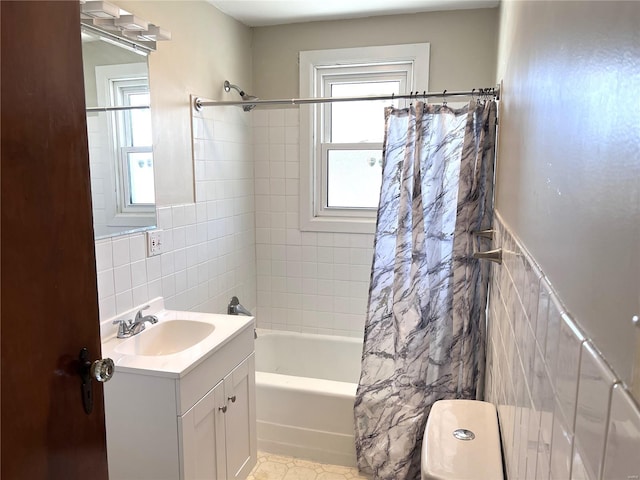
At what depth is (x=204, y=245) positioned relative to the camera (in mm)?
2695

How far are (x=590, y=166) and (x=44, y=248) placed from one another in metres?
0.94

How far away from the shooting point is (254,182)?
130 inches

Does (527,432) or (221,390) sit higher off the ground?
(527,432)

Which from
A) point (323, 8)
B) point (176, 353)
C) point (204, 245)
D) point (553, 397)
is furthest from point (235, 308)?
point (553, 397)

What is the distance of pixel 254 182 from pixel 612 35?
2.86 meters

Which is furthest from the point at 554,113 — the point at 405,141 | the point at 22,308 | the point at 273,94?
the point at 273,94

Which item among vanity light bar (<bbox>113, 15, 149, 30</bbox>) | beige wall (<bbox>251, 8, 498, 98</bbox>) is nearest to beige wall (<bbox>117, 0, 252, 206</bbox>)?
vanity light bar (<bbox>113, 15, 149, 30</bbox>)

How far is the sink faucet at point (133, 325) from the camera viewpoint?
1.95 metres

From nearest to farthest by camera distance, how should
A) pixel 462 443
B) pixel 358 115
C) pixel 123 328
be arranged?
pixel 462 443 → pixel 123 328 → pixel 358 115

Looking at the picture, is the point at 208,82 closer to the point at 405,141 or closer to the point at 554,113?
the point at 405,141

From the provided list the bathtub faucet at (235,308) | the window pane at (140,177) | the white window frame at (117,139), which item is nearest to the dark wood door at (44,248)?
the white window frame at (117,139)

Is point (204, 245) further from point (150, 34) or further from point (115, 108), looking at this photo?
point (150, 34)

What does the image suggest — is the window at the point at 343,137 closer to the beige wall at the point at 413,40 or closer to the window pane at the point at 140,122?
the beige wall at the point at 413,40

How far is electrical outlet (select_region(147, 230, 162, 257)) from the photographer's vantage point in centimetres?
218
